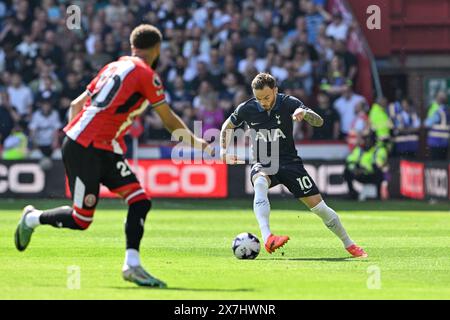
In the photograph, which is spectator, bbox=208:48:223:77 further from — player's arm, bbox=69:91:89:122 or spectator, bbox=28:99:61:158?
player's arm, bbox=69:91:89:122

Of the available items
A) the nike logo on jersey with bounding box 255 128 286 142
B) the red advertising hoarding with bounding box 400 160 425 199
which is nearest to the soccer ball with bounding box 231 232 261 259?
the nike logo on jersey with bounding box 255 128 286 142

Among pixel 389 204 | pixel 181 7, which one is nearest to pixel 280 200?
pixel 389 204

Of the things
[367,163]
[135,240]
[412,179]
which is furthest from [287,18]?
[135,240]

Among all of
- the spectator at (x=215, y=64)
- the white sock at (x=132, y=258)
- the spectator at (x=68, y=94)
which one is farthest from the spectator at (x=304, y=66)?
the white sock at (x=132, y=258)

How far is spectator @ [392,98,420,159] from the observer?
2639cm

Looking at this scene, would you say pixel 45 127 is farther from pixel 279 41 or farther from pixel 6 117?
pixel 279 41

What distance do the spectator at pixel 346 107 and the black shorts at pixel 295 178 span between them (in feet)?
41.9

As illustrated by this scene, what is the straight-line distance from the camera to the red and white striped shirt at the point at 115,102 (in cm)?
1008

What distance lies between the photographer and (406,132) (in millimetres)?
26672

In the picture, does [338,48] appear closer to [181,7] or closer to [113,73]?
[181,7]

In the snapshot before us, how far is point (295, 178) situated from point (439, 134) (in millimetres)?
13739

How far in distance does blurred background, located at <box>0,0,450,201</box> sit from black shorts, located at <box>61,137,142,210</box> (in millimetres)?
13975
